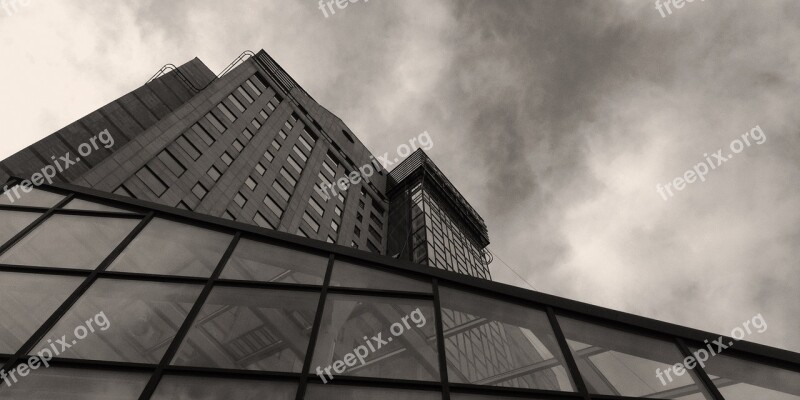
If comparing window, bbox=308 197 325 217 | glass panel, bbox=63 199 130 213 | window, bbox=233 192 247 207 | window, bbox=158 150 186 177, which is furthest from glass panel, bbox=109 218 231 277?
window, bbox=308 197 325 217

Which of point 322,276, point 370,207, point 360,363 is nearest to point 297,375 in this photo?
point 360,363

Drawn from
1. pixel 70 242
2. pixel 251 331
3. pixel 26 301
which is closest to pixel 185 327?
pixel 251 331

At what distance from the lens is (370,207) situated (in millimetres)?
51469

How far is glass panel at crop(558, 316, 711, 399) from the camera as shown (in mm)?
8312

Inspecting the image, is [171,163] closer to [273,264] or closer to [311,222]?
[311,222]

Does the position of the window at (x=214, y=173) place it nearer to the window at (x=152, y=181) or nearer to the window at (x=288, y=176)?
the window at (x=152, y=181)

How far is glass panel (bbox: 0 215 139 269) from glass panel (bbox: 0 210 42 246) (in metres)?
0.34

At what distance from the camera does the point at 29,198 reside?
1212 centimetres

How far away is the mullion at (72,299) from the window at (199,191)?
1922 centimetres

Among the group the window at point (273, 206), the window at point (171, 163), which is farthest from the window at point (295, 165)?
the window at point (171, 163)

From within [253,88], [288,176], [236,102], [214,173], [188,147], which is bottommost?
[214,173]

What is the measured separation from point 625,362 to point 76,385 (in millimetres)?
8271

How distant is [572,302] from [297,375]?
208 inches

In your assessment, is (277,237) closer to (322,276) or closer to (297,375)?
(322,276)
